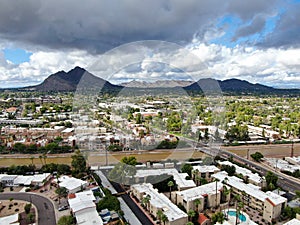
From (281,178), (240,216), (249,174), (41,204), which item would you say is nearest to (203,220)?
(240,216)

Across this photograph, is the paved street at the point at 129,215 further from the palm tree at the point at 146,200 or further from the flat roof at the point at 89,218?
the flat roof at the point at 89,218

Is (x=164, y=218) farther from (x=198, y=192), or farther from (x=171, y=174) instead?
(x=171, y=174)

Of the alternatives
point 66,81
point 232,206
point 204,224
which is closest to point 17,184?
point 204,224

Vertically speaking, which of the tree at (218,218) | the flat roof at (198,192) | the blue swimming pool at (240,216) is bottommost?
the blue swimming pool at (240,216)

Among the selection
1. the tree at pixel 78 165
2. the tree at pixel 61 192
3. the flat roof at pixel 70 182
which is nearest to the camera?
the tree at pixel 61 192


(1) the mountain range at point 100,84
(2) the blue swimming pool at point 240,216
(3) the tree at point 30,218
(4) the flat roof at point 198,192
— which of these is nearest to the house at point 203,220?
(4) the flat roof at point 198,192

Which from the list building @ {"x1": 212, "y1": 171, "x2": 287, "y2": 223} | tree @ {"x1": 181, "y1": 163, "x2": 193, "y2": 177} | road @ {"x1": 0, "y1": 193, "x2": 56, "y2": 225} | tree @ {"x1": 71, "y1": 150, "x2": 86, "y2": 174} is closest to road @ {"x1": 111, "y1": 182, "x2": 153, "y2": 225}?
tree @ {"x1": 71, "y1": 150, "x2": 86, "y2": 174}

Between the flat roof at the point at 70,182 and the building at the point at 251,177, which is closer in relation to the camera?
the flat roof at the point at 70,182

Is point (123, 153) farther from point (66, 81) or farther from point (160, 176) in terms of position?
point (66, 81)
